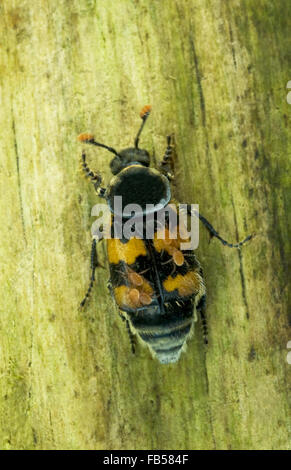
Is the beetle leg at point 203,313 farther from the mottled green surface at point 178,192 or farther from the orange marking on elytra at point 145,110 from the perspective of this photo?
the orange marking on elytra at point 145,110

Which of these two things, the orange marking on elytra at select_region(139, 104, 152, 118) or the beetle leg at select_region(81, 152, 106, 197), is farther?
the beetle leg at select_region(81, 152, 106, 197)

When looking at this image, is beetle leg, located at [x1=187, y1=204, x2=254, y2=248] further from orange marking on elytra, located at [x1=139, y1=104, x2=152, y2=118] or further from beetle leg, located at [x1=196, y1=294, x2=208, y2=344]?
orange marking on elytra, located at [x1=139, y1=104, x2=152, y2=118]

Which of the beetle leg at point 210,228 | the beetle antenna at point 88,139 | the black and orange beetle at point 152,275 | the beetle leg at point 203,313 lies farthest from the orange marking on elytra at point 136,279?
the beetle antenna at point 88,139

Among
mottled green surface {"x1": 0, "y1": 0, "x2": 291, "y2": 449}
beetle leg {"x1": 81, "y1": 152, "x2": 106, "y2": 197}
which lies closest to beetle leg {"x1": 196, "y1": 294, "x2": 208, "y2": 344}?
mottled green surface {"x1": 0, "y1": 0, "x2": 291, "y2": 449}

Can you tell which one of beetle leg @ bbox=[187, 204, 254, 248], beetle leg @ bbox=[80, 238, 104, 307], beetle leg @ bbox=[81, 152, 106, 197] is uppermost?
beetle leg @ bbox=[81, 152, 106, 197]

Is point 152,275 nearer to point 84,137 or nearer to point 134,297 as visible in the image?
point 134,297

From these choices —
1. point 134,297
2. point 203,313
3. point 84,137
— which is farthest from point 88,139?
point 203,313

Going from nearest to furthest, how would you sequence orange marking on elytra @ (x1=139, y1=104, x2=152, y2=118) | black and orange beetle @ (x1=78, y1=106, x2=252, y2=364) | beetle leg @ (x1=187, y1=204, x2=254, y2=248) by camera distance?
1. black and orange beetle @ (x1=78, y1=106, x2=252, y2=364)
2. orange marking on elytra @ (x1=139, y1=104, x2=152, y2=118)
3. beetle leg @ (x1=187, y1=204, x2=254, y2=248)

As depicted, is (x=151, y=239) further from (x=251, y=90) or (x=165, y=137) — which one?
(x=251, y=90)
